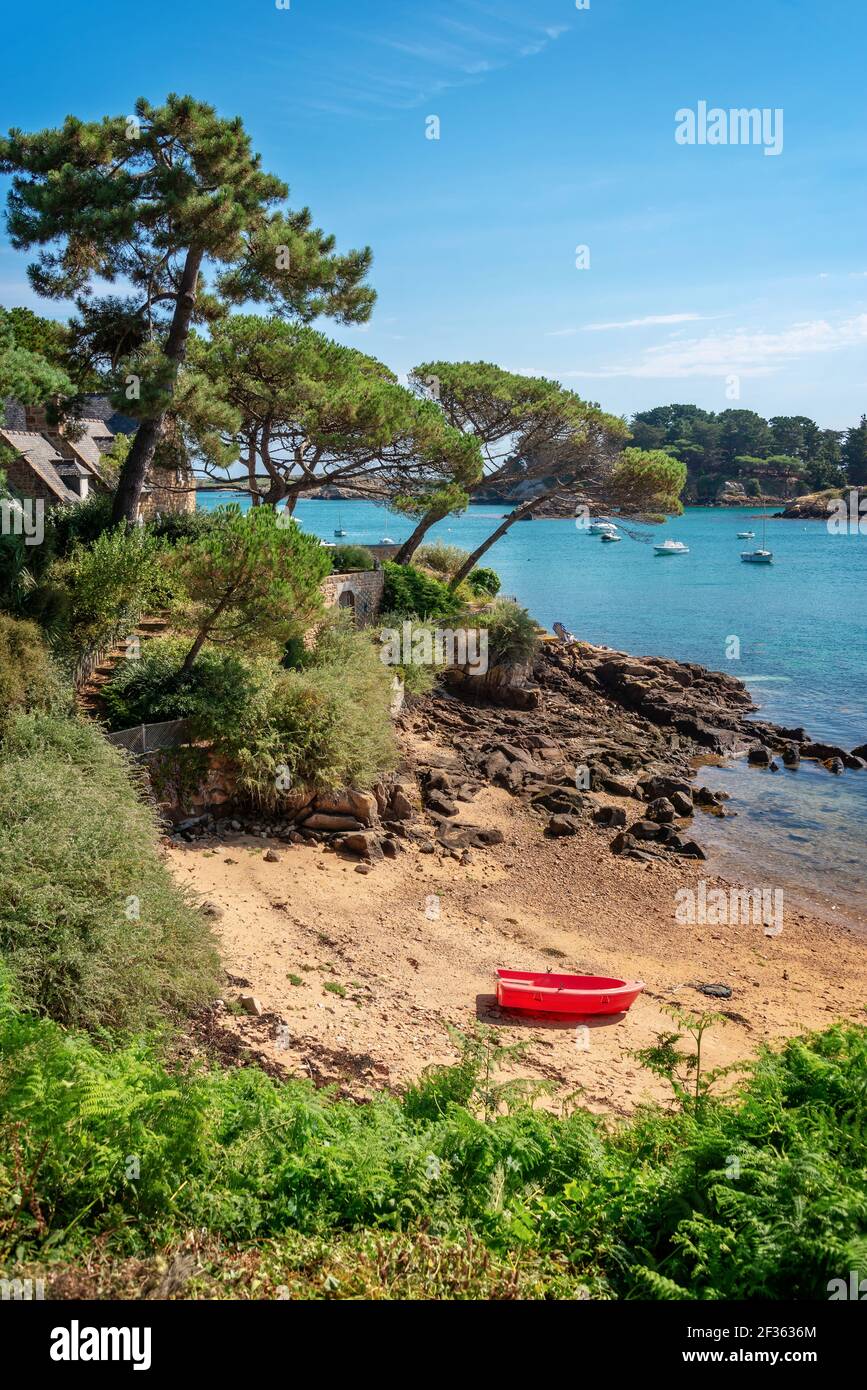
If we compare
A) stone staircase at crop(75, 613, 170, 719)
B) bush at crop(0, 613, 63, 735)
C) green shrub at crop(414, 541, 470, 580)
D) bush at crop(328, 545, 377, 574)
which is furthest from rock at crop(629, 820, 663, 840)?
green shrub at crop(414, 541, 470, 580)

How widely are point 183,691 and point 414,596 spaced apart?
1457cm

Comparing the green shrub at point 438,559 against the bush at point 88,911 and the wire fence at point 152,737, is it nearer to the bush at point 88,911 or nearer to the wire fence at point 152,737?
the wire fence at point 152,737

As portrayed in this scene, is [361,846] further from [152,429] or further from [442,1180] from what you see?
[442,1180]

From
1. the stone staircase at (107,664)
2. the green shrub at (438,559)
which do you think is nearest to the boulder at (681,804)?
the stone staircase at (107,664)

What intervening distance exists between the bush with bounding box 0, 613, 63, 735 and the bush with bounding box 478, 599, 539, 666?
57.9 feet

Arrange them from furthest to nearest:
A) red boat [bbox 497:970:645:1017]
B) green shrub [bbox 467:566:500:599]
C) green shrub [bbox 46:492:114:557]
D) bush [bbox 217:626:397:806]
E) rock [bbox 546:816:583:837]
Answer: green shrub [bbox 467:566:500:599] → rock [bbox 546:816:583:837] → green shrub [bbox 46:492:114:557] → bush [bbox 217:626:397:806] → red boat [bbox 497:970:645:1017]

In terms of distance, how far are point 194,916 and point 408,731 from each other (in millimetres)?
14491

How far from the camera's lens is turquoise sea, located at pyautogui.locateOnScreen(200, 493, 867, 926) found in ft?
68.9

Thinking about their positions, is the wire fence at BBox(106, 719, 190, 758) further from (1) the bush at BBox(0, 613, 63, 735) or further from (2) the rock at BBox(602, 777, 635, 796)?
(2) the rock at BBox(602, 777, 635, 796)

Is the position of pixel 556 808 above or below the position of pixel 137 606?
below
